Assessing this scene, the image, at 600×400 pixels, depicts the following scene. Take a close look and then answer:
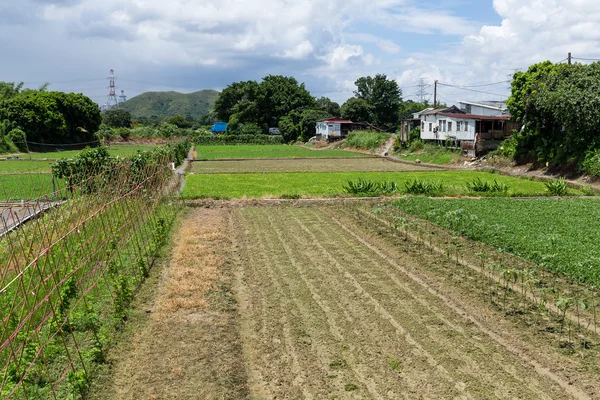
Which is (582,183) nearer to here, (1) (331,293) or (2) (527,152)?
(2) (527,152)

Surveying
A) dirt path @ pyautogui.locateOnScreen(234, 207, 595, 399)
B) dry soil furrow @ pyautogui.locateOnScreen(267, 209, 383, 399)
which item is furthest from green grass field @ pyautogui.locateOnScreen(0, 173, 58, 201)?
dirt path @ pyautogui.locateOnScreen(234, 207, 595, 399)

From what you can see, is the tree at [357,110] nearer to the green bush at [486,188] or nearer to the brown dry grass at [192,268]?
the green bush at [486,188]

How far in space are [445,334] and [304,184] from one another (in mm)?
19839

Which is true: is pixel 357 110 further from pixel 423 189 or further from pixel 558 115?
pixel 423 189

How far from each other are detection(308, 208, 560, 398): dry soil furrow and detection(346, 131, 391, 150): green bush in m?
46.7

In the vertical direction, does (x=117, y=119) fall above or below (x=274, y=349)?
above

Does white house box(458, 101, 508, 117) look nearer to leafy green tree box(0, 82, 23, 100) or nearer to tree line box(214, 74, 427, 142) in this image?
tree line box(214, 74, 427, 142)

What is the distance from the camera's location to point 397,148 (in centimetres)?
Answer: 5312

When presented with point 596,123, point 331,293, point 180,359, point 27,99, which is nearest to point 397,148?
point 596,123

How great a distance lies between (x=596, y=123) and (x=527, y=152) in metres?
7.40

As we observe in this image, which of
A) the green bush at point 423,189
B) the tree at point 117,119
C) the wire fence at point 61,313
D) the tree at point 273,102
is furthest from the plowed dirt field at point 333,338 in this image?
the tree at point 117,119

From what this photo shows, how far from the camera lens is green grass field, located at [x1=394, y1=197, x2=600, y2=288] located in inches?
420

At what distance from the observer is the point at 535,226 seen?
14273mm

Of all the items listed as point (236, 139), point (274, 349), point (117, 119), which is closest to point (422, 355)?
point (274, 349)
